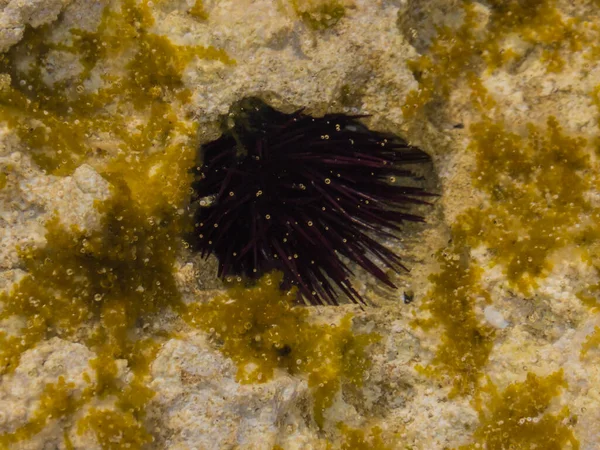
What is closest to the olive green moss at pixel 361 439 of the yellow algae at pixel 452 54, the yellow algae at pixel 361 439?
the yellow algae at pixel 361 439

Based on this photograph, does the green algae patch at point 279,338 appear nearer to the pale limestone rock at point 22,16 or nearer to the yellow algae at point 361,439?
the yellow algae at point 361,439

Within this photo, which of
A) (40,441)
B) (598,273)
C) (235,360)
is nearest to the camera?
(40,441)

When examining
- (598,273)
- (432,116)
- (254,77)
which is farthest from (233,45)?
(598,273)

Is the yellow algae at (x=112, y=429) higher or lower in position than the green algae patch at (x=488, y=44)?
lower

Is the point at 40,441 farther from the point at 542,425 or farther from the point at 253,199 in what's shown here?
the point at 542,425

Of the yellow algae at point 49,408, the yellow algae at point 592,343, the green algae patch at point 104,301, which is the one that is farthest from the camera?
the yellow algae at point 592,343

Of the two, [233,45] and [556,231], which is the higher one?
A: [233,45]

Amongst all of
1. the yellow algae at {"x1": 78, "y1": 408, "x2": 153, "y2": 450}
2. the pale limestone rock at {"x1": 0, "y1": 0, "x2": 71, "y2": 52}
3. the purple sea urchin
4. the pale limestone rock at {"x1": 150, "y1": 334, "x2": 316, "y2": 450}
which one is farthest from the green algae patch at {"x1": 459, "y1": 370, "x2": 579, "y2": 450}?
the pale limestone rock at {"x1": 0, "y1": 0, "x2": 71, "y2": 52}
